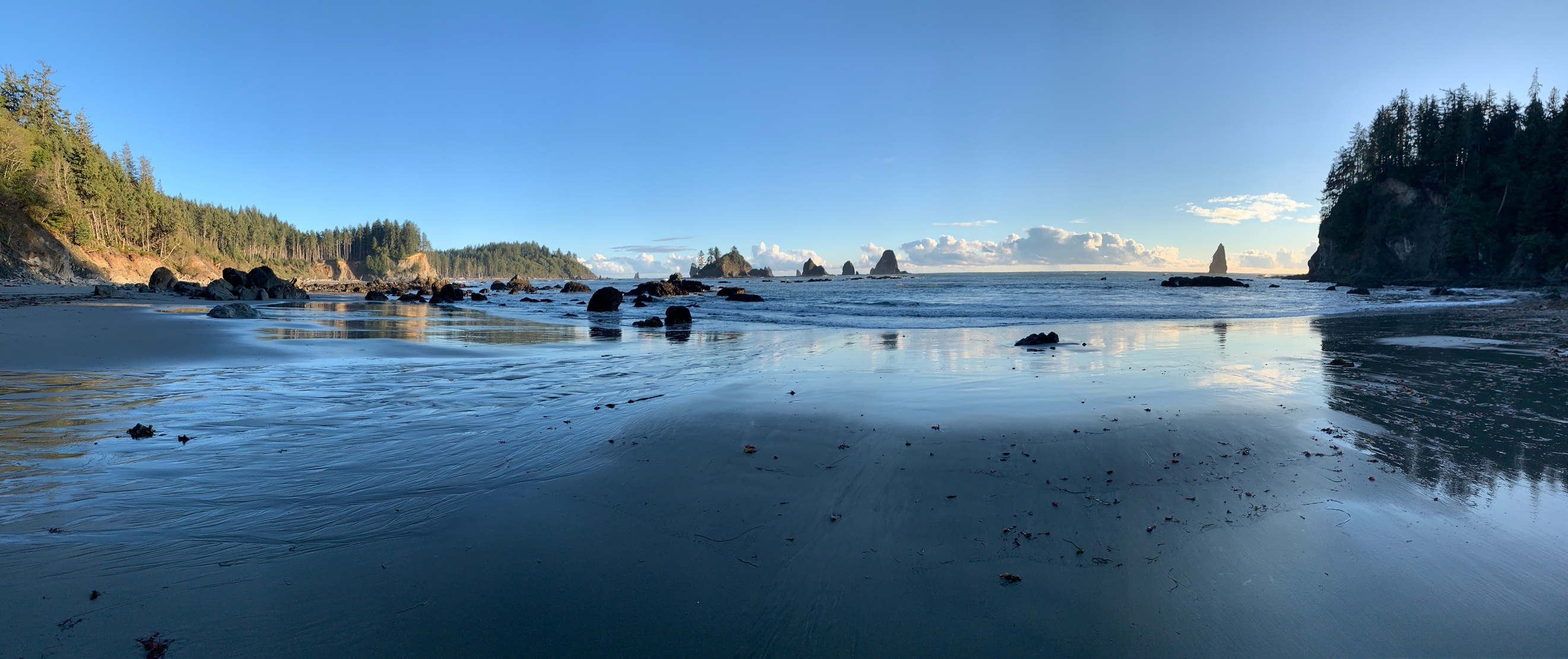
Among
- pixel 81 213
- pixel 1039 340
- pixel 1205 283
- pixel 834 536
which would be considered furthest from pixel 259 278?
pixel 1205 283

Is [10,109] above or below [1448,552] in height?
above

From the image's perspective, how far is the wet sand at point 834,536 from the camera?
2.35m

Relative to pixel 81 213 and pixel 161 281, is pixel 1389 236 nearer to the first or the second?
pixel 161 281

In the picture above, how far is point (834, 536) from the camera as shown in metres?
3.24

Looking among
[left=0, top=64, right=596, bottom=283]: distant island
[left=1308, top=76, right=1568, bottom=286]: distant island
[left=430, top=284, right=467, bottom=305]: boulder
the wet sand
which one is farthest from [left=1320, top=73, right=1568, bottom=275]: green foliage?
[left=0, top=64, right=596, bottom=283]: distant island

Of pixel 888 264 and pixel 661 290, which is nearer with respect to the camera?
pixel 661 290

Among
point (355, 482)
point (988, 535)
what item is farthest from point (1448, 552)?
point (355, 482)

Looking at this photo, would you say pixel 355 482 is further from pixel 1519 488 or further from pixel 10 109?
pixel 10 109

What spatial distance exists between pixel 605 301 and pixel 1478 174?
7729cm

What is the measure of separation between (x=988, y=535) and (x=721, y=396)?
426 centimetres

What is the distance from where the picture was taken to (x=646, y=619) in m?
2.43

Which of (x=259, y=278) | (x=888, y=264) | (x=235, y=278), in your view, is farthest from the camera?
(x=888, y=264)

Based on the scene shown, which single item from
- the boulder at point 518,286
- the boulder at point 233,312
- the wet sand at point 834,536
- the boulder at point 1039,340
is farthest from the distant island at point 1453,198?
the boulder at point 518,286

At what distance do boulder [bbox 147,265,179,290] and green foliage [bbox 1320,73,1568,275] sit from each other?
92.1 meters
